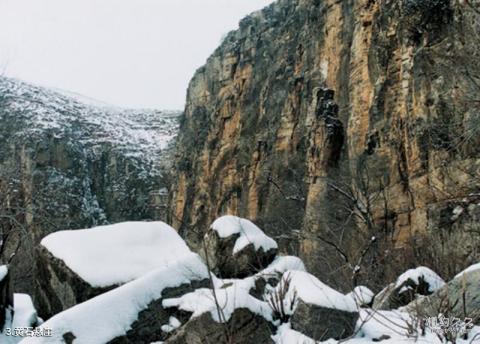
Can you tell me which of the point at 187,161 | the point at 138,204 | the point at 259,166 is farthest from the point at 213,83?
the point at 138,204

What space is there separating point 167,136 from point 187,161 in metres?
30.1

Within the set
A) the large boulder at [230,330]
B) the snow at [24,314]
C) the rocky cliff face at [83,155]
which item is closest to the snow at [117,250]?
the snow at [24,314]

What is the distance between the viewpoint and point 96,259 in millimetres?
6875

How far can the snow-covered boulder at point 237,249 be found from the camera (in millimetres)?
8539

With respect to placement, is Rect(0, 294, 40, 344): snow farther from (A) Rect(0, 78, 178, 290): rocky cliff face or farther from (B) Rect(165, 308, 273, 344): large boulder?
(A) Rect(0, 78, 178, 290): rocky cliff face

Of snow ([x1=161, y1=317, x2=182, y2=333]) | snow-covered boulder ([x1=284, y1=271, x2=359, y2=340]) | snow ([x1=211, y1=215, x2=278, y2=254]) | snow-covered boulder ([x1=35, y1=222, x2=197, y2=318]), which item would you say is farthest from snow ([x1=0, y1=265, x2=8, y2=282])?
snow-covered boulder ([x1=284, y1=271, x2=359, y2=340])

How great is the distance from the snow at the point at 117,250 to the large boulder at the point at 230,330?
71.2 inches

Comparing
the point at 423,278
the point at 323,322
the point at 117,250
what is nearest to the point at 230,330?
the point at 323,322

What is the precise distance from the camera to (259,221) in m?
37.5

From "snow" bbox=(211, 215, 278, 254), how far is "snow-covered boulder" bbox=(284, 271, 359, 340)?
11.2 feet

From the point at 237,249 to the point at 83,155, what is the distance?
201 ft

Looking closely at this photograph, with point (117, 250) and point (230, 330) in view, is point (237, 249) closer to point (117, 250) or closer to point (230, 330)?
point (117, 250)

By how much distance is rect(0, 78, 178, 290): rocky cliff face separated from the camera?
6000 cm

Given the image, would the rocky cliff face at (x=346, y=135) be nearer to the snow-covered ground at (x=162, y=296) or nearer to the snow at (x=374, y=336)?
the snow-covered ground at (x=162, y=296)
